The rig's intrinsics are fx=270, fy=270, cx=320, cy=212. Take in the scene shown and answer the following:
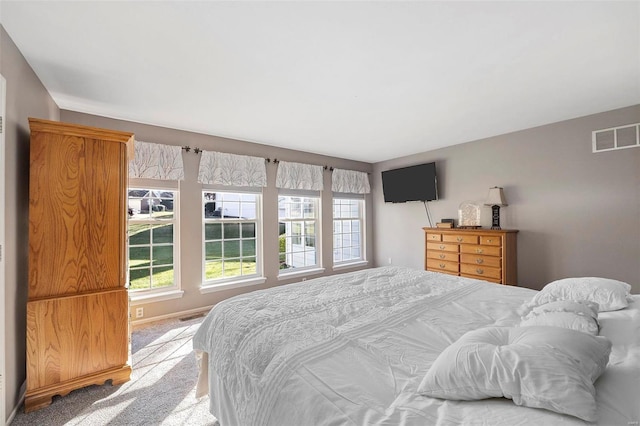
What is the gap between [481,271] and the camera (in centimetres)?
378

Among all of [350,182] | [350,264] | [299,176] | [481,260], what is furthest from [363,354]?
[350,182]

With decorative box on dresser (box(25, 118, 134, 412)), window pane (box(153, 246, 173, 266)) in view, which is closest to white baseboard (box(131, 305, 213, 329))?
window pane (box(153, 246, 173, 266))

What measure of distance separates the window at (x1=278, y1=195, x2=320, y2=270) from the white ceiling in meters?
1.80

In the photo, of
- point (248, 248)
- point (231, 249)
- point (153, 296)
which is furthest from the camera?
point (248, 248)

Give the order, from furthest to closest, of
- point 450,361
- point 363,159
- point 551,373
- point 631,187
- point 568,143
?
point 363,159 → point 568,143 → point 631,187 → point 450,361 → point 551,373

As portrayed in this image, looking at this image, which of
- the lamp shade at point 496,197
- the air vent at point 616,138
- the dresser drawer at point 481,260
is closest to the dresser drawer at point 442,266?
the dresser drawer at point 481,260

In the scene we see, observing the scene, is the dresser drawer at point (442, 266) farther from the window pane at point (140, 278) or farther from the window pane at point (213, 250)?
the window pane at point (140, 278)

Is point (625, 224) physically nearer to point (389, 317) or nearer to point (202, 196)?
point (389, 317)

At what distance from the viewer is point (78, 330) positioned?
2023mm

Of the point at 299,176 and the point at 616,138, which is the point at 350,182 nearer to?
the point at 299,176

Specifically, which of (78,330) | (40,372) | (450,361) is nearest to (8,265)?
(78,330)

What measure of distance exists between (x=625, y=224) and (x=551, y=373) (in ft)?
11.8

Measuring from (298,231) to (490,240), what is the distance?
3.03 metres

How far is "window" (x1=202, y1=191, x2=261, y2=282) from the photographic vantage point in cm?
396
